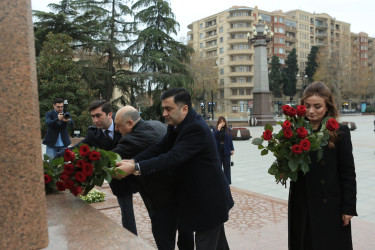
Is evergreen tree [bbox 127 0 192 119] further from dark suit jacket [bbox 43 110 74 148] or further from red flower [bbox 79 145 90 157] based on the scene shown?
red flower [bbox 79 145 90 157]

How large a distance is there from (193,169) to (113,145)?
166 centimetres

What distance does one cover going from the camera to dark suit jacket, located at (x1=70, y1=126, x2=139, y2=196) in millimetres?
3904

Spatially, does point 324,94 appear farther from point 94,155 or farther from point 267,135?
point 94,155

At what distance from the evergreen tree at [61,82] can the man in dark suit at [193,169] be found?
52.8ft

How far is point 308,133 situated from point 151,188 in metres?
1.43

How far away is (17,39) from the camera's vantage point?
69.7 inches

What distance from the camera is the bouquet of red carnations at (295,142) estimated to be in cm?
261

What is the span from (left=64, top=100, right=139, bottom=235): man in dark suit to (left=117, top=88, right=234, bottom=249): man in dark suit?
1.15 m

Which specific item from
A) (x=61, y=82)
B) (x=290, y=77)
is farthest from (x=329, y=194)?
(x=290, y=77)

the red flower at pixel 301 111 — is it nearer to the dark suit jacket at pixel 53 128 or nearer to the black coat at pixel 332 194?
the black coat at pixel 332 194

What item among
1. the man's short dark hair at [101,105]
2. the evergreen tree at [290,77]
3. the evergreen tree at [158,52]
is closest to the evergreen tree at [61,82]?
the evergreen tree at [158,52]

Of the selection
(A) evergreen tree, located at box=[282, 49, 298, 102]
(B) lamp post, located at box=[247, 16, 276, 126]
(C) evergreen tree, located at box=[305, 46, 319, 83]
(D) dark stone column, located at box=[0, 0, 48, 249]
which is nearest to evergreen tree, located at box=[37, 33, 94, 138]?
(D) dark stone column, located at box=[0, 0, 48, 249]

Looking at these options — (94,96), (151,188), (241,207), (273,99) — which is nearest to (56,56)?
(94,96)

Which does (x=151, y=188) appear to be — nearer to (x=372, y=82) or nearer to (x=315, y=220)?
(x=315, y=220)
